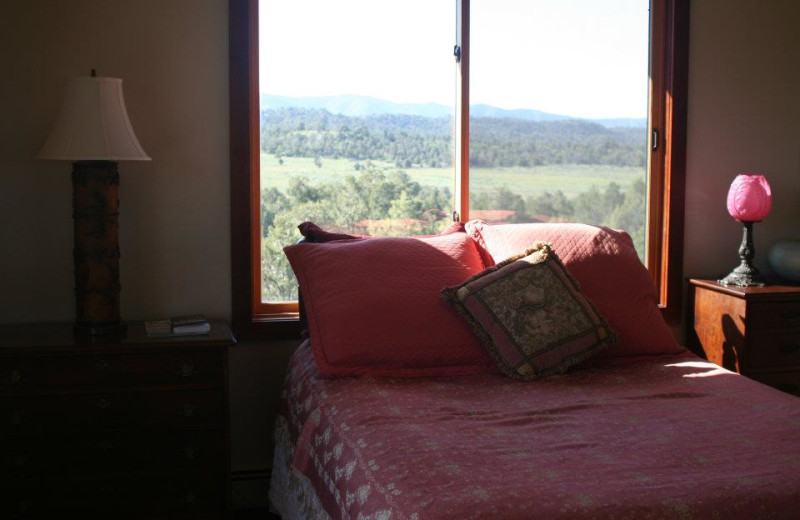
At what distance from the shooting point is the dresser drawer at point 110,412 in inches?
103

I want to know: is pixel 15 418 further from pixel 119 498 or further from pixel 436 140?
pixel 436 140

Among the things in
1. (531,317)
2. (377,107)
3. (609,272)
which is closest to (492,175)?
(377,107)

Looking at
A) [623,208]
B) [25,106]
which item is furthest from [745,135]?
[25,106]

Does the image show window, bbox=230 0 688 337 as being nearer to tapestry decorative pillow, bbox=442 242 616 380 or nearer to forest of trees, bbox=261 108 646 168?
forest of trees, bbox=261 108 646 168

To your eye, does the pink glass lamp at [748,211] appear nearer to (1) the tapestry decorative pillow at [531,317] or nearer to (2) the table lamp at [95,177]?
(1) the tapestry decorative pillow at [531,317]

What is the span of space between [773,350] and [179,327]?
2.13 m

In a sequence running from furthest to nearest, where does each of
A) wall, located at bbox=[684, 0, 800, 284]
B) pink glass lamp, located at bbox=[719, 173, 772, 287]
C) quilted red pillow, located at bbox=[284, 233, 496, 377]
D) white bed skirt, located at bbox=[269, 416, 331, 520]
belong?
wall, located at bbox=[684, 0, 800, 284]
pink glass lamp, located at bbox=[719, 173, 772, 287]
quilted red pillow, located at bbox=[284, 233, 496, 377]
white bed skirt, located at bbox=[269, 416, 331, 520]

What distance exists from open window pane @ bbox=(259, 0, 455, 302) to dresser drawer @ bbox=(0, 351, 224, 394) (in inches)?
23.5

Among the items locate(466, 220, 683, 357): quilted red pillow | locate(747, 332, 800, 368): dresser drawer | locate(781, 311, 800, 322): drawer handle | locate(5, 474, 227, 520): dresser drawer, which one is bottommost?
locate(5, 474, 227, 520): dresser drawer

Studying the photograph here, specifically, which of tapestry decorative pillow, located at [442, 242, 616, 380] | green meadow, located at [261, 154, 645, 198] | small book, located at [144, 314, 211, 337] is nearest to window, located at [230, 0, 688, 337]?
green meadow, located at [261, 154, 645, 198]

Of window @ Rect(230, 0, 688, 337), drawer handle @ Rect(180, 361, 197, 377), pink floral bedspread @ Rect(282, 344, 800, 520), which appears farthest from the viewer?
window @ Rect(230, 0, 688, 337)

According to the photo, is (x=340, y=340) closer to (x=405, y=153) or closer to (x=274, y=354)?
(x=274, y=354)

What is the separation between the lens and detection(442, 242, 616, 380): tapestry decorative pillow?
2.59 m

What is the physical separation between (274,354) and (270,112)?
89cm
